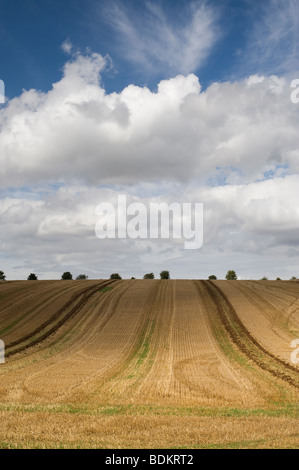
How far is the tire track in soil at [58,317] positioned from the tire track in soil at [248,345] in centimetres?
1822

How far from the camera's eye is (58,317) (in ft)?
158

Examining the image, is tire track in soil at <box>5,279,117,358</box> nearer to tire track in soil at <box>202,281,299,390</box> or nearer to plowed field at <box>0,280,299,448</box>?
plowed field at <box>0,280,299,448</box>

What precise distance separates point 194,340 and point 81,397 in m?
18.5

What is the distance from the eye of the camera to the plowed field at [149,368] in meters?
15.2

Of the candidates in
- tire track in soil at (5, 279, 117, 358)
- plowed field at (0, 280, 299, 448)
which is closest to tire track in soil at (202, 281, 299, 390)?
plowed field at (0, 280, 299, 448)

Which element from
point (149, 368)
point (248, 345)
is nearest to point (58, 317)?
point (149, 368)

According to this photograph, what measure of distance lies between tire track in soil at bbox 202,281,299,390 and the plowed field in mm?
94

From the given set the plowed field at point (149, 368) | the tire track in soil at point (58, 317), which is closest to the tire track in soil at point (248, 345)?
the plowed field at point (149, 368)

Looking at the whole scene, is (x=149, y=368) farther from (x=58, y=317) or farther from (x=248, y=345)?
(x=58, y=317)

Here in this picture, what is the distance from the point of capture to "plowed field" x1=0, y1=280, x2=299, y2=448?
50.0ft

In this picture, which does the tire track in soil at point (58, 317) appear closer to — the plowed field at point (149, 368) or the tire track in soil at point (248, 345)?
the plowed field at point (149, 368)

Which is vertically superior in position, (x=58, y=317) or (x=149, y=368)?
(x=58, y=317)

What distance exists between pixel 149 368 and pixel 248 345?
455 inches
